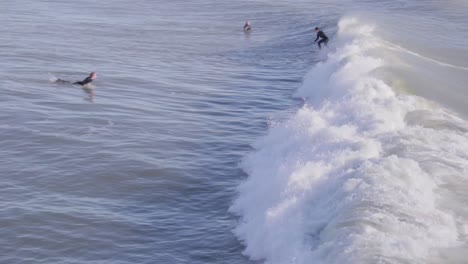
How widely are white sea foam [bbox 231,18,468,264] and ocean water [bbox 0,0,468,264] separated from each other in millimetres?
47

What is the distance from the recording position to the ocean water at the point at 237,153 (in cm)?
1348

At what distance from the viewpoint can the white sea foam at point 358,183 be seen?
11989 mm

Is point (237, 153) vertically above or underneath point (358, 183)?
underneath

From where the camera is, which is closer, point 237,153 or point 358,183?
point 358,183

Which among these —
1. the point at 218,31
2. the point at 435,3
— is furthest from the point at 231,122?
the point at 435,3

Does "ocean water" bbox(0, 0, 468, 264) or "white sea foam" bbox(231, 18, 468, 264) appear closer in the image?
"white sea foam" bbox(231, 18, 468, 264)

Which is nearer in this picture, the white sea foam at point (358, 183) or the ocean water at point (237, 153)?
the white sea foam at point (358, 183)

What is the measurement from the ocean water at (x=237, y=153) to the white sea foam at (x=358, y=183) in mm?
47

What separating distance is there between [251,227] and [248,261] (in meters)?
1.35

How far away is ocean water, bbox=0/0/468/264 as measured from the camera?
13484 mm

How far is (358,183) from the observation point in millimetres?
14234

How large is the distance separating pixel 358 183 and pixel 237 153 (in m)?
7.59

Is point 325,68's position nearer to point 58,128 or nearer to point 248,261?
point 58,128

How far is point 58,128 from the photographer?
22984 mm
